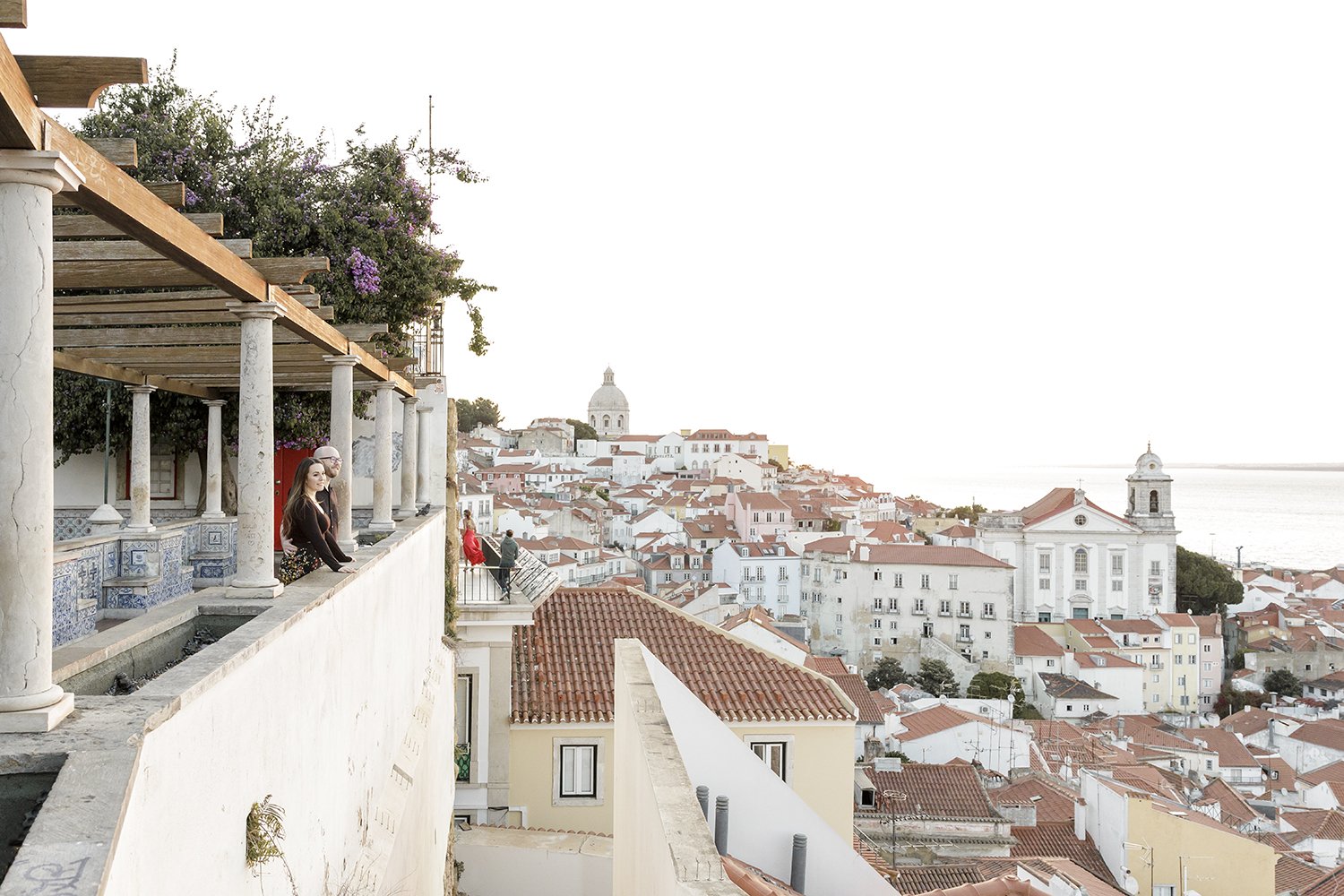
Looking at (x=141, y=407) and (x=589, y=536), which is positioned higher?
(x=141, y=407)

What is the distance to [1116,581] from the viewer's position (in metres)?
74.3

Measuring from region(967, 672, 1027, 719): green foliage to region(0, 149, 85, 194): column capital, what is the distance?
58723 millimetres

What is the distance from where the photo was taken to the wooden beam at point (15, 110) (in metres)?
2.03

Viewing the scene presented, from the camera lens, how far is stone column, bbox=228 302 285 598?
4148 millimetres

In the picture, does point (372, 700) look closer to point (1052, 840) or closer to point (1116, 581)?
point (1052, 840)

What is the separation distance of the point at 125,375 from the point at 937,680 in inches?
2359

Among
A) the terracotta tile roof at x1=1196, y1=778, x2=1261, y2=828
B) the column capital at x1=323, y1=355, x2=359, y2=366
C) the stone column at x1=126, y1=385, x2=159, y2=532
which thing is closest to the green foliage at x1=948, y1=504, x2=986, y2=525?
the terracotta tile roof at x1=1196, y1=778, x2=1261, y2=828

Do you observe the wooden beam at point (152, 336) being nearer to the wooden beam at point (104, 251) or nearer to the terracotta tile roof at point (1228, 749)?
the wooden beam at point (104, 251)

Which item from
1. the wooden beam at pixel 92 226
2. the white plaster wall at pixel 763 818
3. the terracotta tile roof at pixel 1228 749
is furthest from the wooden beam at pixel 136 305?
the terracotta tile roof at pixel 1228 749

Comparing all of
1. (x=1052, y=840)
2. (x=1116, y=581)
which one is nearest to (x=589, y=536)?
(x=1116, y=581)

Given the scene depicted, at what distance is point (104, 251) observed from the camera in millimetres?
3713

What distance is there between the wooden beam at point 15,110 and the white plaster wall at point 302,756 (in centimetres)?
134

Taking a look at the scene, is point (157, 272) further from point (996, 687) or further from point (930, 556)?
point (930, 556)

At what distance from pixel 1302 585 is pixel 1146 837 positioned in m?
87.6
